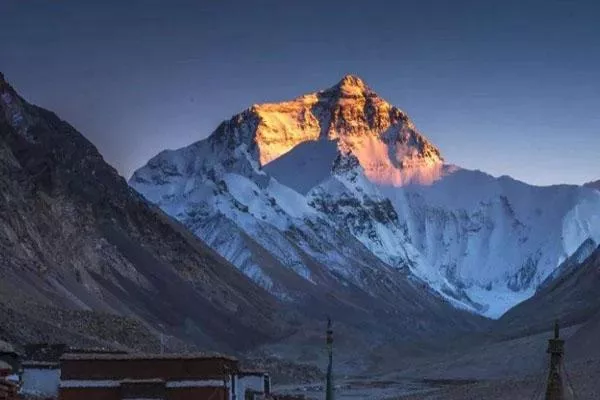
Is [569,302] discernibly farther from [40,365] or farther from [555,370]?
[555,370]

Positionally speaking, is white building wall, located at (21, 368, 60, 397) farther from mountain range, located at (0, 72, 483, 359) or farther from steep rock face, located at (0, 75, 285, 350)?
steep rock face, located at (0, 75, 285, 350)

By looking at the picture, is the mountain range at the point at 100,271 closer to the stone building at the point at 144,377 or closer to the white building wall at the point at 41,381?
the white building wall at the point at 41,381

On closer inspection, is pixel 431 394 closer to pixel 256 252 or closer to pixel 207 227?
pixel 256 252

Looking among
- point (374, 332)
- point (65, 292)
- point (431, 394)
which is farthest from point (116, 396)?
point (374, 332)

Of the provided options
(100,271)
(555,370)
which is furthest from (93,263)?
(555,370)

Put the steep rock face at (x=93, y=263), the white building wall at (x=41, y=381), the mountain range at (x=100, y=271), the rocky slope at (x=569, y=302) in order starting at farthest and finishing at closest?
the rocky slope at (x=569, y=302), the steep rock face at (x=93, y=263), the mountain range at (x=100, y=271), the white building wall at (x=41, y=381)

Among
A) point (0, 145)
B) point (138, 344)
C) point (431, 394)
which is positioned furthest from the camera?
point (0, 145)

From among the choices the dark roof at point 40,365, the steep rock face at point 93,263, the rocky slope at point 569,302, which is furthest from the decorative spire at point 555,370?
the rocky slope at point 569,302
